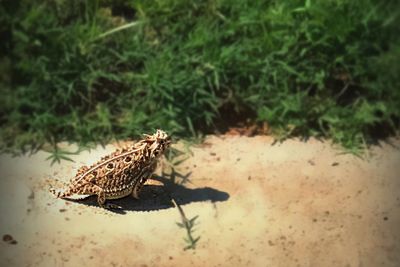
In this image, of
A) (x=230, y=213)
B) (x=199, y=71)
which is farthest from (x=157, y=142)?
(x=199, y=71)

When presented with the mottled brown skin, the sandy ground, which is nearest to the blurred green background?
the sandy ground

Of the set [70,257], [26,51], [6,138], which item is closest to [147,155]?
[70,257]

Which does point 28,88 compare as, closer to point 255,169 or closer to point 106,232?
point 106,232

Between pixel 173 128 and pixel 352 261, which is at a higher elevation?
pixel 173 128

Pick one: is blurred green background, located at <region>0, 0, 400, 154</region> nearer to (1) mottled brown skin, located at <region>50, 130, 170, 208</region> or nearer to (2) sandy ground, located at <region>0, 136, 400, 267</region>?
(2) sandy ground, located at <region>0, 136, 400, 267</region>

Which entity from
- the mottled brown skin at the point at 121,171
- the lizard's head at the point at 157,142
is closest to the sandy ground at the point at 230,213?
the mottled brown skin at the point at 121,171

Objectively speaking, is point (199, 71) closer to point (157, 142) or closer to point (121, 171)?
point (157, 142)
